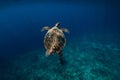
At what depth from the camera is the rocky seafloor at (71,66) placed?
19.9 ft

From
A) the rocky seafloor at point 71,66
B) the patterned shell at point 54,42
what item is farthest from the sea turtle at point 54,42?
the rocky seafloor at point 71,66

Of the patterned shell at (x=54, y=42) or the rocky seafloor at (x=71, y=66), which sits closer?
the patterned shell at (x=54, y=42)

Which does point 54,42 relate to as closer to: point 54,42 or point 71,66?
point 54,42

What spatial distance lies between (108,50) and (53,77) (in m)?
3.52

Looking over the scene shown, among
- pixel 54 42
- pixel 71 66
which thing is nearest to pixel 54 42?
pixel 54 42

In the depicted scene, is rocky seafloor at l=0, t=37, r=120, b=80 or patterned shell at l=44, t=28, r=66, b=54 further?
rocky seafloor at l=0, t=37, r=120, b=80

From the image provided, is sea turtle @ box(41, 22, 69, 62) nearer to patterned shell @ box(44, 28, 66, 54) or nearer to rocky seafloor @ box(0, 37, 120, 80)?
patterned shell @ box(44, 28, 66, 54)

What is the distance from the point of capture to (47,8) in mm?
30875

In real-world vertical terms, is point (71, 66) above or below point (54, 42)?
below

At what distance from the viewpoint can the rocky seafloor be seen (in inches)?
239

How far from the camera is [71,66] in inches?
258

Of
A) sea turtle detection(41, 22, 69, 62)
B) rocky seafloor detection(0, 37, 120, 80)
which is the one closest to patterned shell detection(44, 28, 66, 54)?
sea turtle detection(41, 22, 69, 62)

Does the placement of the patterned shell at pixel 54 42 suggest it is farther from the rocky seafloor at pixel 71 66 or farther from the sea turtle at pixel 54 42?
the rocky seafloor at pixel 71 66

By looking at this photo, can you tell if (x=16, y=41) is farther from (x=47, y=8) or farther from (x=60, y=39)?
(x=47, y=8)
